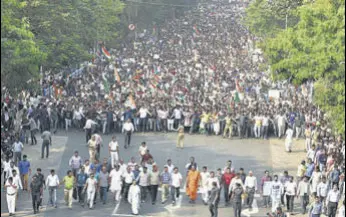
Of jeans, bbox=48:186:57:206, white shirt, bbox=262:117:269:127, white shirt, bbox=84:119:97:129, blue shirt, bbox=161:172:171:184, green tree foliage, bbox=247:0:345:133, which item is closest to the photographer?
green tree foliage, bbox=247:0:345:133

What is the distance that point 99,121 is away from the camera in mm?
34938

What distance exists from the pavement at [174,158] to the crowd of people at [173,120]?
14.3 inches

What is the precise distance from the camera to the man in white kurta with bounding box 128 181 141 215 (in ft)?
82.7

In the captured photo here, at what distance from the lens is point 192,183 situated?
2612 cm

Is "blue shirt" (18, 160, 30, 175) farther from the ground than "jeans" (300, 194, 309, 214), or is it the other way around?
"blue shirt" (18, 160, 30, 175)

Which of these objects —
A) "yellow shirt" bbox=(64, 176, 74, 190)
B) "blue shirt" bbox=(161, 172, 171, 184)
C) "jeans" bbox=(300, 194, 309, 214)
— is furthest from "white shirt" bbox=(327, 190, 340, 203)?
"yellow shirt" bbox=(64, 176, 74, 190)

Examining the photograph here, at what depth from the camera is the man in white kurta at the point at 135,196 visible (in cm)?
2522

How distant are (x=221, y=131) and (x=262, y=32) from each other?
23550 mm

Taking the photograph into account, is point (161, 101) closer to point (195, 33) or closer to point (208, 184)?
point (208, 184)

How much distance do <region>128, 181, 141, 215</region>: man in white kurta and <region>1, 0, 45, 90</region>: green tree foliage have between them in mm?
5142

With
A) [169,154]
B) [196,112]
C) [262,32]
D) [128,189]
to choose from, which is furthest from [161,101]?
[262,32]

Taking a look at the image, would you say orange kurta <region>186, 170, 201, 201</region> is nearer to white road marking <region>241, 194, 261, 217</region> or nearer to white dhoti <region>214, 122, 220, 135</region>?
white road marking <region>241, 194, 261, 217</region>

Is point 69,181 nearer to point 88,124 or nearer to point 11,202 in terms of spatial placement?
point 11,202

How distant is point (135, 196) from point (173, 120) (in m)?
10.6
